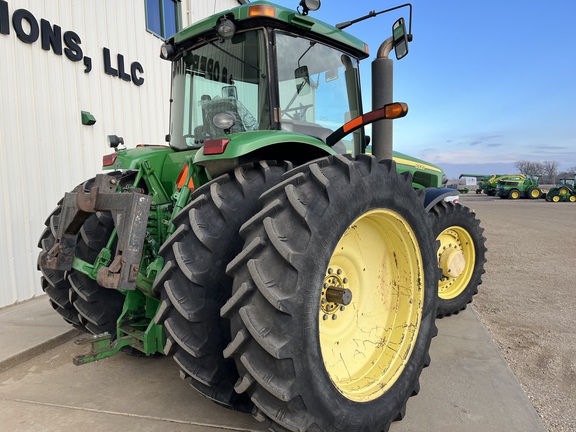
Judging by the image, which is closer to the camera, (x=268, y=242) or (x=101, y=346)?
(x=268, y=242)

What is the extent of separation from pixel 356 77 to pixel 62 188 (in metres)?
4.05

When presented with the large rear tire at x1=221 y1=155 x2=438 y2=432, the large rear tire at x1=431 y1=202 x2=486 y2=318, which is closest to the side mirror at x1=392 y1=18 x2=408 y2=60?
the large rear tire at x1=221 y1=155 x2=438 y2=432

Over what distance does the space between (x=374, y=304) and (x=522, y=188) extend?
110ft

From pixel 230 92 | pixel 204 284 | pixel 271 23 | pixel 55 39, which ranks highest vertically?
pixel 55 39

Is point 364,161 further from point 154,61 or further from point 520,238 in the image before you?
point 520,238

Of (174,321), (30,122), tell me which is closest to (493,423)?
(174,321)

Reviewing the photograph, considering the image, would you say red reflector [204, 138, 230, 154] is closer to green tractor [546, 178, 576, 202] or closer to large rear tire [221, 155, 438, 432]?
large rear tire [221, 155, 438, 432]

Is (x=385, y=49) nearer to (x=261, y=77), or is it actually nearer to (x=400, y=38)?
(x=400, y=38)

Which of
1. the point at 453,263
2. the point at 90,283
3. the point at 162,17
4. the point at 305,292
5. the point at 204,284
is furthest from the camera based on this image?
the point at 162,17

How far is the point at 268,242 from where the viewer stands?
1670mm

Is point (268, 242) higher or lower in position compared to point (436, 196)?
lower

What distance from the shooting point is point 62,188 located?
17.0 feet

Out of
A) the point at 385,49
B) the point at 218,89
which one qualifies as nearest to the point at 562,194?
the point at 385,49

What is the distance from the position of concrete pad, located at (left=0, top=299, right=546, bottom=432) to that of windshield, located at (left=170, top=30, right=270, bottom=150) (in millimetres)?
1685
